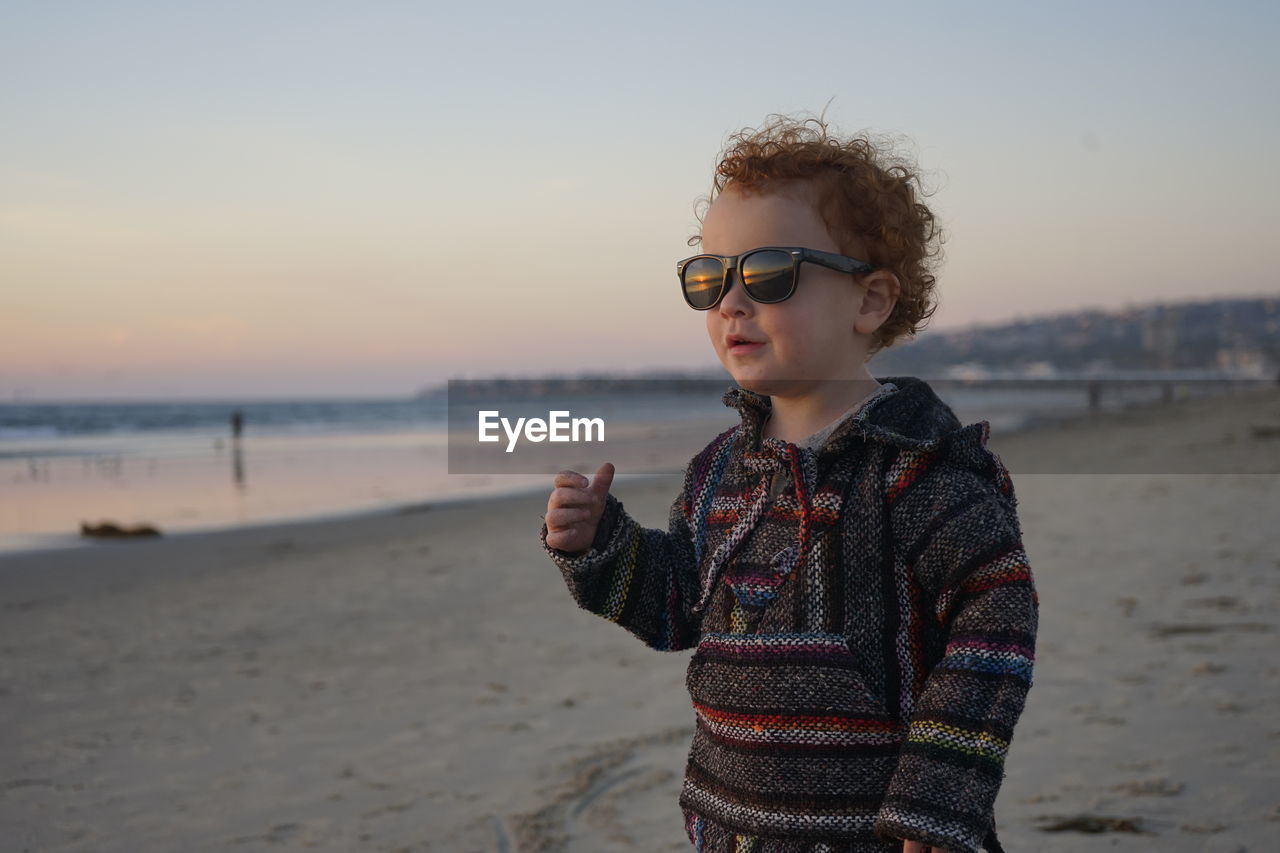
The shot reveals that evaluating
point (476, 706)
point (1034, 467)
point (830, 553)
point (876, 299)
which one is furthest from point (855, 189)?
point (1034, 467)

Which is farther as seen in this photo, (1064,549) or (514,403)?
(1064,549)

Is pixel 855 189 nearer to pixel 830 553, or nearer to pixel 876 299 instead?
pixel 876 299

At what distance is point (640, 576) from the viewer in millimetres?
1829

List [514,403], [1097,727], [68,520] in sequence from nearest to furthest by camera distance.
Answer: [514,403] → [1097,727] → [68,520]

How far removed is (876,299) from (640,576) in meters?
0.64

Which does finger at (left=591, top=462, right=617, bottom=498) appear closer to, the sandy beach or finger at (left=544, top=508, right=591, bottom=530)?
finger at (left=544, top=508, right=591, bottom=530)

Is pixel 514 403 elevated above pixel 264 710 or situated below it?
above

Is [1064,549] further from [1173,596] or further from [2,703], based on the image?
[2,703]

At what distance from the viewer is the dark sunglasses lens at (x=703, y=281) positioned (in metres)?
1.69

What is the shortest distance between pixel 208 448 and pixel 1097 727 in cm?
2398

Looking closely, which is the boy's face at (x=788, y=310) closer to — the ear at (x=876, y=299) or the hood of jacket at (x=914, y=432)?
the ear at (x=876, y=299)

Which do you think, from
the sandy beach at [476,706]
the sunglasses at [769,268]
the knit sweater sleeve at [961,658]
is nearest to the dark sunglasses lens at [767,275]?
the sunglasses at [769,268]

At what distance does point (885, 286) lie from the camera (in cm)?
171

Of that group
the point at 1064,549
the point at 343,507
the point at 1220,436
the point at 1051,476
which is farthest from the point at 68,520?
the point at 1220,436
